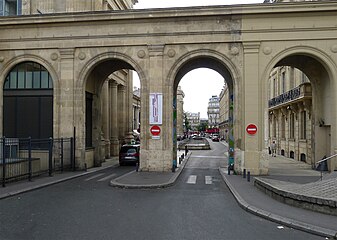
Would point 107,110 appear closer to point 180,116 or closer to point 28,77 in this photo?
point 28,77

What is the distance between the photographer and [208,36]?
18.9 m

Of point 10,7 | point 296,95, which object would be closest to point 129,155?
point 296,95

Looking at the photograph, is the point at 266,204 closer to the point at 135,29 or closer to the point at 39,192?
the point at 39,192

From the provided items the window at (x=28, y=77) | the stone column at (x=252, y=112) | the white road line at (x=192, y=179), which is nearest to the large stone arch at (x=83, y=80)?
the window at (x=28, y=77)

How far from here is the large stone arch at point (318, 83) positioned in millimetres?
18031

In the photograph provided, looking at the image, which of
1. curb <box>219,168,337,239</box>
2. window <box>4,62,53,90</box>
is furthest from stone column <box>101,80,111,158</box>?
curb <box>219,168,337,239</box>

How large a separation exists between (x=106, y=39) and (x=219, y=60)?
22.3 feet

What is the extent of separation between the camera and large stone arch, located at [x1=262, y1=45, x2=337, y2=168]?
18031 mm

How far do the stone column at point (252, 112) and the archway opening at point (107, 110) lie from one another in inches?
325

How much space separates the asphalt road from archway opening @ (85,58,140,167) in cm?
875

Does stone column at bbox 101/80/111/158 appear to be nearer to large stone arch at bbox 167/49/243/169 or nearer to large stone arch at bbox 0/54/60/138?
large stone arch at bbox 0/54/60/138

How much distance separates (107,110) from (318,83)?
1713cm

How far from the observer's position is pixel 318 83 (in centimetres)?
2066

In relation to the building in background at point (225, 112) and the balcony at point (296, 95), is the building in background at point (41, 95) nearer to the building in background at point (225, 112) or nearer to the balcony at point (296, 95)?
the balcony at point (296, 95)
